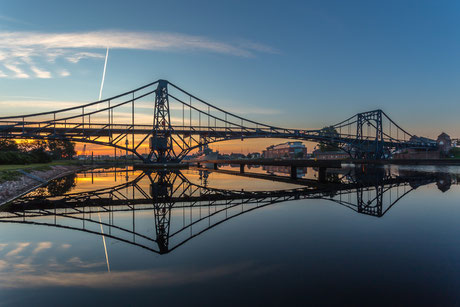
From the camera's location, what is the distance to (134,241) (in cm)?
975

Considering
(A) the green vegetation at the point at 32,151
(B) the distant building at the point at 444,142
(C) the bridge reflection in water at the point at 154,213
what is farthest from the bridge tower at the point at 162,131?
(B) the distant building at the point at 444,142

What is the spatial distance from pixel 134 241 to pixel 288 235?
515 cm

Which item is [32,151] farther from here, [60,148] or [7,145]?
[60,148]

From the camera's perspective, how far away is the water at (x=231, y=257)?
5.66 meters

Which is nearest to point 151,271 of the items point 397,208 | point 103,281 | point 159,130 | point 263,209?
point 103,281

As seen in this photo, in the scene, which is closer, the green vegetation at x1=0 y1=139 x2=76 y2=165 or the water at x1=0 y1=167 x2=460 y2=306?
the water at x1=0 y1=167 x2=460 y2=306

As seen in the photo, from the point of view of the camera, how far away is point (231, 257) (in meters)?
7.79

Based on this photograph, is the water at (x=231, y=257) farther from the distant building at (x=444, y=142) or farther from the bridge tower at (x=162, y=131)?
the distant building at (x=444, y=142)

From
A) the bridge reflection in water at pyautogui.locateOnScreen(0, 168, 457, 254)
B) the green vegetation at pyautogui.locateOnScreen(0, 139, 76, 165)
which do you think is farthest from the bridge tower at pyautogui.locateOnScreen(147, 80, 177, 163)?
the bridge reflection in water at pyautogui.locateOnScreen(0, 168, 457, 254)

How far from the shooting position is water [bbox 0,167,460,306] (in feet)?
18.6

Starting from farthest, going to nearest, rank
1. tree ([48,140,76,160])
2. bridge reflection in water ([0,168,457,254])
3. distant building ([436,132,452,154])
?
distant building ([436,132,452,154]), tree ([48,140,76,160]), bridge reflection in water ([0,168,457,254])

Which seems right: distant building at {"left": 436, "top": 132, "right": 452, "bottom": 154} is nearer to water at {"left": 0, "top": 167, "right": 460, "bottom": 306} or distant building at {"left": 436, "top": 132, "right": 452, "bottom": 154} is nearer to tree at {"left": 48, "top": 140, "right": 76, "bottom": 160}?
water at {"left": 0, "top": 167, "right": 460, "bottom": 306}

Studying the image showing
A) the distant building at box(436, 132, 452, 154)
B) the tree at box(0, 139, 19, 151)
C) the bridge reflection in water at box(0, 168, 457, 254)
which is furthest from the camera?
the distant building at box(436, 132, 452, 154)

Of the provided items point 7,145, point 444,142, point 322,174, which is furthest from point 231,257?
point 444,142
